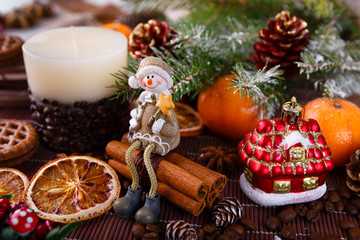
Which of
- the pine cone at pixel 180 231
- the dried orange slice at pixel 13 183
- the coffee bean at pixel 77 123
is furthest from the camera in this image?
the coffee bean at pixel 77 123

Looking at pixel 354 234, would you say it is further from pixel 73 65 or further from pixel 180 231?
pixel 73 65

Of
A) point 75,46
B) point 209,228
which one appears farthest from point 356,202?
point 75,46

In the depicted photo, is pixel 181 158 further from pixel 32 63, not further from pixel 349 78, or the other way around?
pixel 349 78

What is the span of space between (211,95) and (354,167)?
428 millimetres

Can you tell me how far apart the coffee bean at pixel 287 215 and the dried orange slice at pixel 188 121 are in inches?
16.2

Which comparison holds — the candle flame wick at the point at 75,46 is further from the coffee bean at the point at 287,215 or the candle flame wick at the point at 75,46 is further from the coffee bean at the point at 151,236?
the coffee bean at the point at 287,215

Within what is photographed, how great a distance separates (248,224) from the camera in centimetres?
76

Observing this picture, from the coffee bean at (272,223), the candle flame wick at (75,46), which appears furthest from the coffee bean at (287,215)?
the candle flame wick at (75,46)

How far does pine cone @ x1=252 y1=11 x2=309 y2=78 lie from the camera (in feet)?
3.27

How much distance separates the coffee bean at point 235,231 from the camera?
0.73m

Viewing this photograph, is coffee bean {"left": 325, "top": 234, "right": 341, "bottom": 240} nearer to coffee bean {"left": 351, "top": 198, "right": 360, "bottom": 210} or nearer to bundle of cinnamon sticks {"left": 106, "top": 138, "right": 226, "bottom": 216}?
coffee bean {"left": 351, "top": 198, "right": 360, "bottom": 210}

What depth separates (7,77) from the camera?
119 cm

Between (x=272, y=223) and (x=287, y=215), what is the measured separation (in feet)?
0.15

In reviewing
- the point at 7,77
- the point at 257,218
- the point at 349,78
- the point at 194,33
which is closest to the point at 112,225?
the point at 257,218
